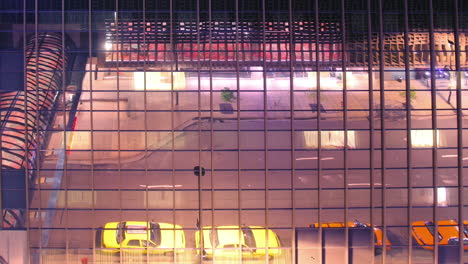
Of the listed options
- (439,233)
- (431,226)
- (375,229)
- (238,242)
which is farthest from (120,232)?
(439,233)

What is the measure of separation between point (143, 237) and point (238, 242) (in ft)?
8.80

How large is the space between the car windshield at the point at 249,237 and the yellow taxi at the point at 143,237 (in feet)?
5.72

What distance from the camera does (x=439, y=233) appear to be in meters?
15.9

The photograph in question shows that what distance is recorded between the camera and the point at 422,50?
51.9 feet

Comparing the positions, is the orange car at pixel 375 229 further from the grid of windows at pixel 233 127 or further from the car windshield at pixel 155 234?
the car windshield at pixel 155 234

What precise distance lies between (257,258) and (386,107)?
5.57 metres

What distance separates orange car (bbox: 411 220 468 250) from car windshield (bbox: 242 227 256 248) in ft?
14.8

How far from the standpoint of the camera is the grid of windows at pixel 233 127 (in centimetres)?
1567

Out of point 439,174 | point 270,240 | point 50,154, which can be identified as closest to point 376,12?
point 439,174

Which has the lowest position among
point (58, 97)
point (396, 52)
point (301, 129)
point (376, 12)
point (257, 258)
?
point (257, 258)

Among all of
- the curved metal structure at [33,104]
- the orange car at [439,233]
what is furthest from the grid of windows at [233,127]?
the orange car at [439,233]

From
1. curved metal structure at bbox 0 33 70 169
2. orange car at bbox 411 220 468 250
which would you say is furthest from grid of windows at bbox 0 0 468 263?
orange car at bbox 411 220 468 250

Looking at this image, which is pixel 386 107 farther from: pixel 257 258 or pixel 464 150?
pixel 257 258

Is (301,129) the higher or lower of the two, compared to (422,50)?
lower
